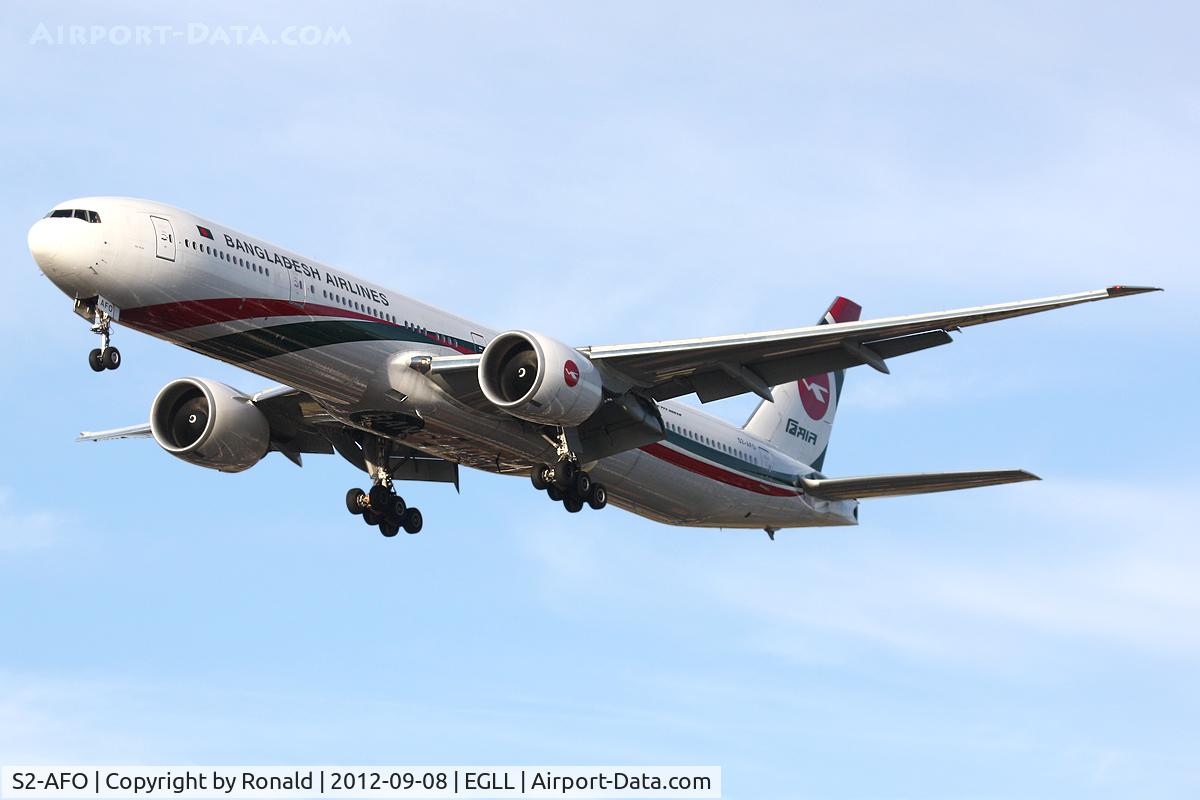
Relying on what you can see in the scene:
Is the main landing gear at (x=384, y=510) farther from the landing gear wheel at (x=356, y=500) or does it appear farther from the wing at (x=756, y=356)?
the wing at (x=756, y=356)

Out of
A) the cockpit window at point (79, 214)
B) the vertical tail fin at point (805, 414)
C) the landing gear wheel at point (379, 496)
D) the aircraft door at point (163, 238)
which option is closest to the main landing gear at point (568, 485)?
the landing gear wheel at point (379, 496)

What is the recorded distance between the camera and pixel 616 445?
3500cm

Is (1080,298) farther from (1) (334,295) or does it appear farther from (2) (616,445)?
(1) (334,295)

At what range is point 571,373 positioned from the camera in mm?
32000

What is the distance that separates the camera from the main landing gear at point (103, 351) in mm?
28297

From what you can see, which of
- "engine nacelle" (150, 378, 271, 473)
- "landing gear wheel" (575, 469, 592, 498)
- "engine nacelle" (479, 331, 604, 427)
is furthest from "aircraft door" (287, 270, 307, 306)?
"landing gear wheel" (575, 469, 592, 498)

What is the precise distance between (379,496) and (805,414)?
46.7 feet

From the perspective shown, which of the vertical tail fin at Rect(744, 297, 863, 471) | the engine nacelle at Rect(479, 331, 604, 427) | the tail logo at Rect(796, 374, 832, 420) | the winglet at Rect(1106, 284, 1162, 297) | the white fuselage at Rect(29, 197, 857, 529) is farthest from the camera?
the tail logo at Rect(796, 374, 832, 420)

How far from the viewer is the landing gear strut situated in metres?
37.8

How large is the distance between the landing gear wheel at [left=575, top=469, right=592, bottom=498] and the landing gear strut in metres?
5.15

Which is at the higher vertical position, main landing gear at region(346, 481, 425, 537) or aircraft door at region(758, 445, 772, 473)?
aircraft door at region(758, 445, 772, 473)

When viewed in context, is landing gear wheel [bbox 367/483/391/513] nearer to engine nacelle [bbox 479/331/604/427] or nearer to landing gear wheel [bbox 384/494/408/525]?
landing gear wheel [bbox 384/494/408/525]

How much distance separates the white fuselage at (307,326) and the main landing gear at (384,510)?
2325 millimetres

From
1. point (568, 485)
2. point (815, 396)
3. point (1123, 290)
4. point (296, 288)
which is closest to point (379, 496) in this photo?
point (568, 485)
